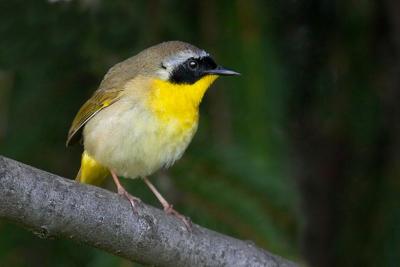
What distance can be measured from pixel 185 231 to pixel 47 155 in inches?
36.7

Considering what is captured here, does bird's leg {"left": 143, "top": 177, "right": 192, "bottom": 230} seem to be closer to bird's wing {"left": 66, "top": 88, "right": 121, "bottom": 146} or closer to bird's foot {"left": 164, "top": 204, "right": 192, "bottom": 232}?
bird's foot {"left": 164, "top": 204, "right": 192, "bottom": 232}

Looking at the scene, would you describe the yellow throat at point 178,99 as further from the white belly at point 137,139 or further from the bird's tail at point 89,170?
the bird's tail at point 89,170

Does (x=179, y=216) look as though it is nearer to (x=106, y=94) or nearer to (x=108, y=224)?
(x=108, y=224)

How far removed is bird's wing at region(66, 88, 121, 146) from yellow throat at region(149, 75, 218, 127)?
19 centimetres

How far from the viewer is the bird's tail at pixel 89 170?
3.64 meters

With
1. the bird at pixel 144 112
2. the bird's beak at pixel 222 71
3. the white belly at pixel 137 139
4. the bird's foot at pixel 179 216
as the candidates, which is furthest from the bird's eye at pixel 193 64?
the bird's foot at pixel 179 216

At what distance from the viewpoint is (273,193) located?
111 inches

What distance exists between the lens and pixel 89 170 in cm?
370

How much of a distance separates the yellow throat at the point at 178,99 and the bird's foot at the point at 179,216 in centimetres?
58

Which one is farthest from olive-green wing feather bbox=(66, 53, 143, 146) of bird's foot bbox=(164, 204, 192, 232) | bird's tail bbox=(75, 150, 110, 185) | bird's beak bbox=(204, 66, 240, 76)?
bird's foot bbox=(164, 204, 192, 232)

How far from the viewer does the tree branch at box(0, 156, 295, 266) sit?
2.31 m

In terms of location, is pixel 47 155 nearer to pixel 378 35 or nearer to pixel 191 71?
pixel 191 71

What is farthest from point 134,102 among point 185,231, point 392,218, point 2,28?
point 392,218

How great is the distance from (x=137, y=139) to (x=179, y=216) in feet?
2.14
